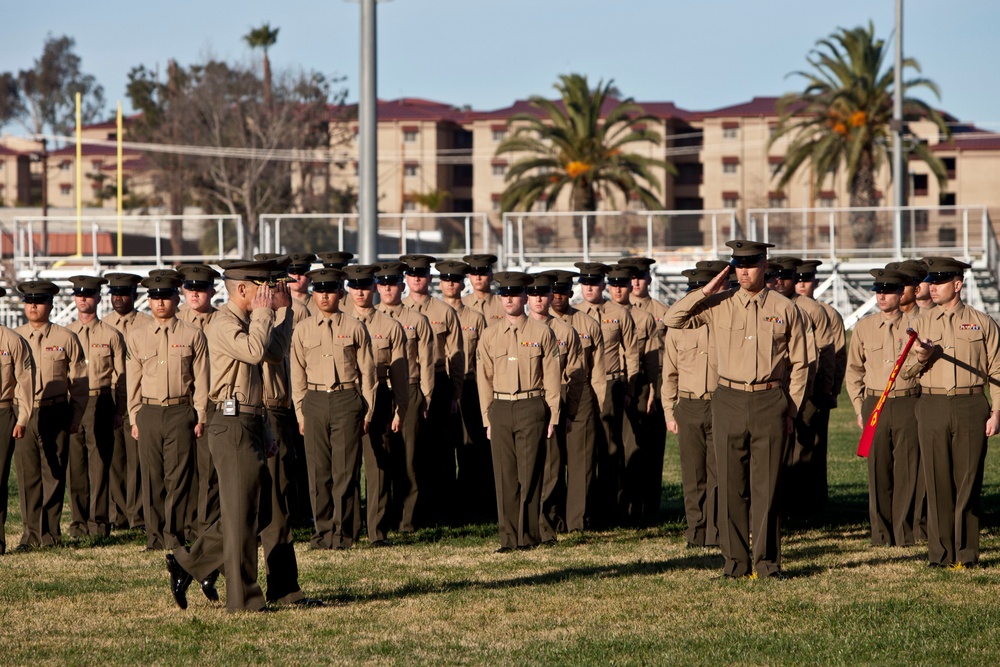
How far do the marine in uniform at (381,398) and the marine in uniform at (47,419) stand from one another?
2.50m

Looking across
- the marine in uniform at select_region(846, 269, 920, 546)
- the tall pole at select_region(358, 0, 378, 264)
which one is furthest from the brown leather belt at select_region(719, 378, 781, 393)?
the tall pole at select_region(358, 0, 378, 264)

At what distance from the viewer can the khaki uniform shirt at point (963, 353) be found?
9.72m

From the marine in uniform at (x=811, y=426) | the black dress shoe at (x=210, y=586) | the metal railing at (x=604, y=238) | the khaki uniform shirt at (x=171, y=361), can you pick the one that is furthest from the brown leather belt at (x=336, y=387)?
the metal railing at (x=604, y=238)

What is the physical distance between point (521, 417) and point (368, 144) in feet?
20.7

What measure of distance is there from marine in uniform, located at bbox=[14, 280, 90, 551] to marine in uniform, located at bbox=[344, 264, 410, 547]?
2.50 metres

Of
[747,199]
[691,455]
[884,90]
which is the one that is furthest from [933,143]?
[691,455]

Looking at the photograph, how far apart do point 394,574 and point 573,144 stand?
3458 centimetres

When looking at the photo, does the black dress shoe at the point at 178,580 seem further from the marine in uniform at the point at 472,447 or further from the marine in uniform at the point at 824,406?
the marine in uniform at the point at 824,406

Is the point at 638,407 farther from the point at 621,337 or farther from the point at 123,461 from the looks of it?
the point at 123,461

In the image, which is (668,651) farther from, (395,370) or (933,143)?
(933,143)

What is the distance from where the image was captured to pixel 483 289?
14.1m

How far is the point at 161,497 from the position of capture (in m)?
11.1

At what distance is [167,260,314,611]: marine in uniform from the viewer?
8250mm

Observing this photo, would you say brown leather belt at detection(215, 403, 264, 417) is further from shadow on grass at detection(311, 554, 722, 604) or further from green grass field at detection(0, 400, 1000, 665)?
shadow on grass at detection(311, 554, 722, 604)
